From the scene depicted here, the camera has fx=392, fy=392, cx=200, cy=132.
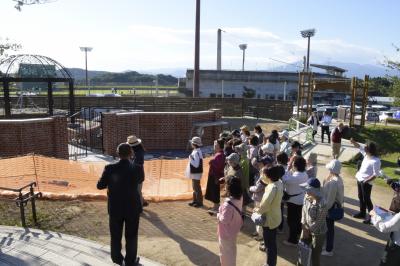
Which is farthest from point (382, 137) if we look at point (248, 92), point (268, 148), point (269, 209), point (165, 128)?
point (248, 92)

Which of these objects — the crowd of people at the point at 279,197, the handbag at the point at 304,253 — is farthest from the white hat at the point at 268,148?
the handbag at the point at 304,253

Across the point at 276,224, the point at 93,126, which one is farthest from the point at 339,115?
the point at 276,224

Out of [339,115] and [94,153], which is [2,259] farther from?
[339,115]

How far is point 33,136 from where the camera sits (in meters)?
12.8

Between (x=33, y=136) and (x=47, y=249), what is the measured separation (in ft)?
25.9

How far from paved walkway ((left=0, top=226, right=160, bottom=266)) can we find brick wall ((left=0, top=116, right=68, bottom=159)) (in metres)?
6.84

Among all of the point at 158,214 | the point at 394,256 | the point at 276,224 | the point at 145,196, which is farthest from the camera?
the point at 145,196

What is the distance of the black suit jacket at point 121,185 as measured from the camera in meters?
4.79

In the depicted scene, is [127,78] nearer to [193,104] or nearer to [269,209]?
[193,104]

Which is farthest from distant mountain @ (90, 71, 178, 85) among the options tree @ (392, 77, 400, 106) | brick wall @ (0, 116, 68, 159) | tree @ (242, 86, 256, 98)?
brick wall @ (0, 116, 68, 159)

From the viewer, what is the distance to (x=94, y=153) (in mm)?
14602

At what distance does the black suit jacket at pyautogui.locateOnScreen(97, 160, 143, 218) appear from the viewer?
4.79m

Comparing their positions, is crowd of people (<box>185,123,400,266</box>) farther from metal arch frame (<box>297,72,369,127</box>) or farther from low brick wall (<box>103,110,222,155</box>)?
metal arch frame (<box>297,72,369,127</box>)

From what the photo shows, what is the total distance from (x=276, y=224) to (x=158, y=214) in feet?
9.61
